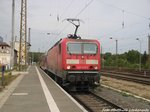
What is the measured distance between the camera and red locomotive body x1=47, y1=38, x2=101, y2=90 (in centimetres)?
1684

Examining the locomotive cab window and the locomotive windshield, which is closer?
the locomotive windshield

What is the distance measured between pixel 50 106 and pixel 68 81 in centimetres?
606

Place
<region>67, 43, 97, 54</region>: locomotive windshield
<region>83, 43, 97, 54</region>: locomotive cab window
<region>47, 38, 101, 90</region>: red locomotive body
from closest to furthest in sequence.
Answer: <region>47, 38, 101, 90</region>: red locomotive body, <region>67, 43, 97, 54</region>: locomotive windshield, <region>83, 43, 97, 54</region>: locomotive cab window

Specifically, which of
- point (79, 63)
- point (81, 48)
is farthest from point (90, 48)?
point (79, 63)

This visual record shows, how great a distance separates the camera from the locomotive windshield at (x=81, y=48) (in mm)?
17266

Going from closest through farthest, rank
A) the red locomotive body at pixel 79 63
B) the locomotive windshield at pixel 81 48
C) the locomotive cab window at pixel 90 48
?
the red locomotive body at pixel 79 63
the locomotive windshield at pixel 81 48
the locomotive cab window at pixel 90 48

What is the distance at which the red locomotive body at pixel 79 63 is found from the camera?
55.3 ft

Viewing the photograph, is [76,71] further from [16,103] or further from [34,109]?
[34,109]

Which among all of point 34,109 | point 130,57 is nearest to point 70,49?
point 34,109

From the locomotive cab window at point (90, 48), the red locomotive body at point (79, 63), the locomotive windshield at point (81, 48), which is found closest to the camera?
the red locomotive body at point (79, 63)

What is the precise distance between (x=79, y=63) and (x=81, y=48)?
885 mm

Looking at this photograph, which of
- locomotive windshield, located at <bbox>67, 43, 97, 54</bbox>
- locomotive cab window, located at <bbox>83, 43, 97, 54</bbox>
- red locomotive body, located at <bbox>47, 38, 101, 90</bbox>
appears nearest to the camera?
red locomotive body, located at <bbox>47, 38, 101, 90</bbox>

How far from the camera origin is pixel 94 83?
1725cm

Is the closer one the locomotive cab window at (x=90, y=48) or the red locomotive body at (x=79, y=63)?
the red locomotive body at (x=79, y=63)
